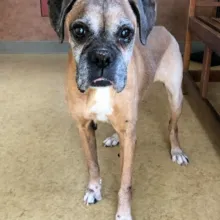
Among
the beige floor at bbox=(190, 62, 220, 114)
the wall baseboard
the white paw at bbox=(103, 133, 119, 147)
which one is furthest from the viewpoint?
the wall baseboard

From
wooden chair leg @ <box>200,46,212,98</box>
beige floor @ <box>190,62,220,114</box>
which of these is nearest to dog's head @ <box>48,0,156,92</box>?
wooden chair leg @ <box>200,46,212,98</box>

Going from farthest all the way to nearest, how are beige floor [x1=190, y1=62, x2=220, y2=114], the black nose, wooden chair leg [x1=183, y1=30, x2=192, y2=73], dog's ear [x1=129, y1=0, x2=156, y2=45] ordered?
wooden chair leg [x1=183, y1=30, x2=192, y2=73], beige floor [x1=190, y1=62, x2=220, y2=114], dog's ear [x1=129, y1=0, x2=156, y2=45], the black nose

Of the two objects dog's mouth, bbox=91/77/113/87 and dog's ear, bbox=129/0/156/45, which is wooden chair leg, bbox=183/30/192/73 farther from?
dog's mouth, bbox=91/77/113/87

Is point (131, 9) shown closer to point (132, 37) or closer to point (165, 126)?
point (132, 37)

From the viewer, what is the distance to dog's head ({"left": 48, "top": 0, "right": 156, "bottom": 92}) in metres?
1.13

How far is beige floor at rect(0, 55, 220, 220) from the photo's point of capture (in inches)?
55.7

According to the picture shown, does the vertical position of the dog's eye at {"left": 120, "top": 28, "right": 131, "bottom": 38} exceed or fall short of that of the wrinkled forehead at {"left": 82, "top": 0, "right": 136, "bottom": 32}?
it falls short

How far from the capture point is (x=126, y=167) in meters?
1.35

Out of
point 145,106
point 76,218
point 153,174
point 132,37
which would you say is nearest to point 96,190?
point 76,218

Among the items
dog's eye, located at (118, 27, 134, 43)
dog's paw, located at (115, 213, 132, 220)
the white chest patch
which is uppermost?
dog's eye, located at (118, 27, 134, 43)

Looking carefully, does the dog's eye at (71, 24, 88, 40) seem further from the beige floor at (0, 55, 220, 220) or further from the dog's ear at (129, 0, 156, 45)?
the beige floor at (0, 55, 220, 220)

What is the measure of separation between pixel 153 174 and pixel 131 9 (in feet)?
2.35

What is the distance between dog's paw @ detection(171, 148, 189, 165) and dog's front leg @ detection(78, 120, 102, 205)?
40 cm

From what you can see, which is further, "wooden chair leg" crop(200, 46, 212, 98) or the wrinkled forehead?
"wooden chair leg" crop(200, 46, 212, 98)
